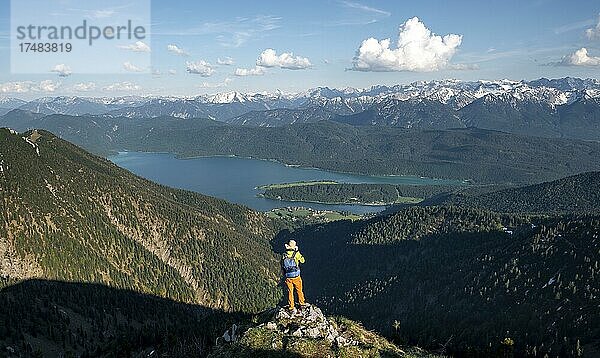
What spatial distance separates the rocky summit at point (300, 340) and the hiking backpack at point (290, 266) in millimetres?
5520

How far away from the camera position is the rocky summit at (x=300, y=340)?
43.8 metres

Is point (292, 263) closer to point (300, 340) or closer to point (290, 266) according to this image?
point (290, 266)

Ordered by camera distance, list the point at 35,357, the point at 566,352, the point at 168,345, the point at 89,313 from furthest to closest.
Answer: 1. the point at 89,313
2. the point at 35,357
3. the point at 566,352
4. the point at 168,345

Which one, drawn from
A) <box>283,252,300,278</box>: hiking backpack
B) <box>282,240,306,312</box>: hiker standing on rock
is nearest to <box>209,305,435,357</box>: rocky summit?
<box>282,240,306,312</box>: hiker standing on rock

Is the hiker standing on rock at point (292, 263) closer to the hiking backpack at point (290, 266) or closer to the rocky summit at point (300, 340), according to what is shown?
the hiking backpack at point (290, 266)

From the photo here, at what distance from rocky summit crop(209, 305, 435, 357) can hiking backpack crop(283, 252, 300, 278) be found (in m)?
5.52

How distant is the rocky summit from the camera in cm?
4381

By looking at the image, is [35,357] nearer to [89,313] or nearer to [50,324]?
[50,324]

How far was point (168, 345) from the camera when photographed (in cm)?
8144

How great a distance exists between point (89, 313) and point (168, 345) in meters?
73.9

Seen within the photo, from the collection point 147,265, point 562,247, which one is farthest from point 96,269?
point 562,247

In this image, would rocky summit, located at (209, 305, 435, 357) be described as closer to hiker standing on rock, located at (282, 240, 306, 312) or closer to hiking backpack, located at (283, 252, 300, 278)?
hiker standing on rock, located at (282, 240, 306, 312)

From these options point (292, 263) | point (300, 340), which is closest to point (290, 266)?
point (292, 263)

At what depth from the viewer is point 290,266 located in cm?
4628
